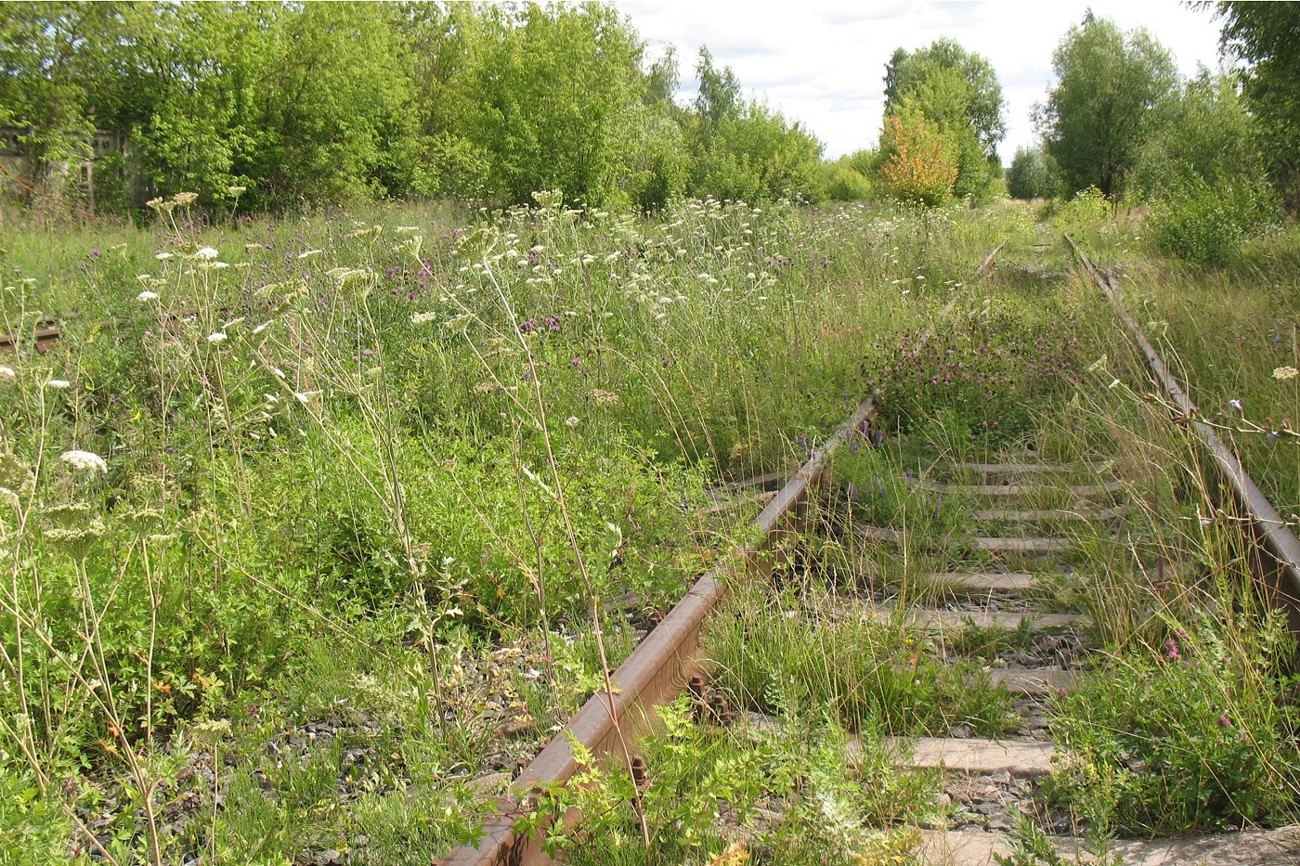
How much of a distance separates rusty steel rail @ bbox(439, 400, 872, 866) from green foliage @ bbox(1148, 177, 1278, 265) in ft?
37.5

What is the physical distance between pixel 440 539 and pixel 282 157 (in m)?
27.6

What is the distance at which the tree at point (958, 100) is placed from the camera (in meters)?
49.6

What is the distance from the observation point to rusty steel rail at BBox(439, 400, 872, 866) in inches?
84.4

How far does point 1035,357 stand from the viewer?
717cm

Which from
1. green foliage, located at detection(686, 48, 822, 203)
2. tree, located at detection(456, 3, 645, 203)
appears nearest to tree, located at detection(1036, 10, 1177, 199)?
green foliage, located at detection(686, 48, 822, 203)

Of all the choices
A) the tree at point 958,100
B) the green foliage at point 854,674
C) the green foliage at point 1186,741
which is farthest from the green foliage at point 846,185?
the green foliage at point 1186,741

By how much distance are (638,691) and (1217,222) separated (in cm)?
1460

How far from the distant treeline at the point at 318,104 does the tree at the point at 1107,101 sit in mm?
22982

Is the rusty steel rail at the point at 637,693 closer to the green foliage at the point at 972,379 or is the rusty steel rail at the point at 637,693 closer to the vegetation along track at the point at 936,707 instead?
the vegetation along track at the point at 936,707

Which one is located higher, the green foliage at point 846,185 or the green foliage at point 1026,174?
the green foliage at point 1026,174

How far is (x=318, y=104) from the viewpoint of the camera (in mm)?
28641

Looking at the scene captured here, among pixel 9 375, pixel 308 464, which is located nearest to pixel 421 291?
pixel 308 464

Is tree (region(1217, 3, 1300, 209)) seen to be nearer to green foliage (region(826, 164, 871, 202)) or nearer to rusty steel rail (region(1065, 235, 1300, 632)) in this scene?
rusty steel rail (region(1065, 235, 1300, 632))

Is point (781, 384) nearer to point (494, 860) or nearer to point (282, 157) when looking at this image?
point (494, 860)
